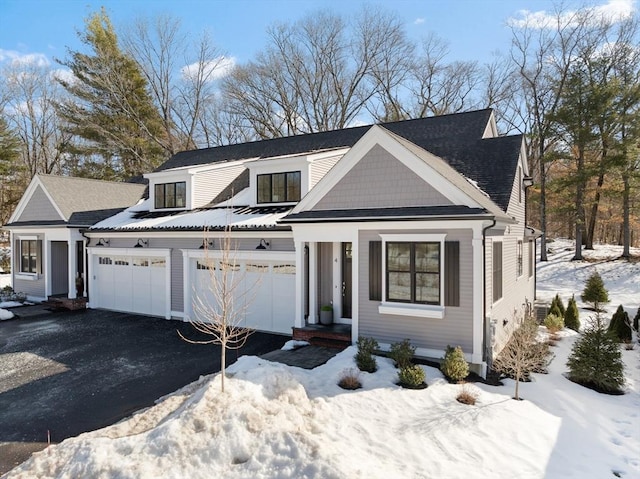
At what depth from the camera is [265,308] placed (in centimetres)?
1254

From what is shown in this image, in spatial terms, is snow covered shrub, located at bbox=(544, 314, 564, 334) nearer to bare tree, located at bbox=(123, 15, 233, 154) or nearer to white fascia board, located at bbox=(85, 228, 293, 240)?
white fascia board, located at bbox=(85, 228, 293, 240)

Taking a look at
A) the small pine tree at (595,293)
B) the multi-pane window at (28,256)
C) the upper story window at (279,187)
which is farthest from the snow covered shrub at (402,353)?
the multi-pane window at (28,256)

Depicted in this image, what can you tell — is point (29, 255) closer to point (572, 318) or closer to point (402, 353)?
point (402, 353)

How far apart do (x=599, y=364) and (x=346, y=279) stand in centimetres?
584

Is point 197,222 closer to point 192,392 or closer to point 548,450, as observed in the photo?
point 192,392

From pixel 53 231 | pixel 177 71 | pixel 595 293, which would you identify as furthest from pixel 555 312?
pixel 177 71

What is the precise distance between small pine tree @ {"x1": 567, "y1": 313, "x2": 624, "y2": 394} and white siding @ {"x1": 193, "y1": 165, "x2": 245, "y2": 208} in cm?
1318

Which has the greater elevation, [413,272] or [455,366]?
[413,272]

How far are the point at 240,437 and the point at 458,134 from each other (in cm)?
1219

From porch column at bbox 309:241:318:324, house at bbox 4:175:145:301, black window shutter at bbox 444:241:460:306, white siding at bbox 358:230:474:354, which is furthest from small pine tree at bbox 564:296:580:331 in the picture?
house at bbox 4:175:145:301

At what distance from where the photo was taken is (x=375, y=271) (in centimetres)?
923

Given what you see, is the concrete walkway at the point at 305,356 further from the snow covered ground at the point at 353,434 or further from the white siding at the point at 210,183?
the white siding at the point at 210,183

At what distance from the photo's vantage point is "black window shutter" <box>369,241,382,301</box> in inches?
362

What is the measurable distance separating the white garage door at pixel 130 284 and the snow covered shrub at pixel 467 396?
34.9 ft
